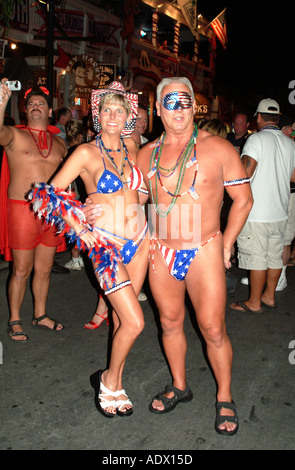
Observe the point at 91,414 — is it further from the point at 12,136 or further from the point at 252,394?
the point at 12,136

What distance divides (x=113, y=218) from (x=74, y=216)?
273 mm

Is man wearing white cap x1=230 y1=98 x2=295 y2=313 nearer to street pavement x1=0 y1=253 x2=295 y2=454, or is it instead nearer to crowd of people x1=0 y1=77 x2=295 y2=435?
street pavement x1=0 y1=253 x2=295 y2=454

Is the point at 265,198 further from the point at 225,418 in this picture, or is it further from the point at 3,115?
the point at 3,115

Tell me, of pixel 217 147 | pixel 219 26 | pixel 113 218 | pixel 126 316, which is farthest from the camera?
pixel 219 26

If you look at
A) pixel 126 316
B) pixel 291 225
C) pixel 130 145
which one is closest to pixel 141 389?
pixel 126 316

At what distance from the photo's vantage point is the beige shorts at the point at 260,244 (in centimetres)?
469

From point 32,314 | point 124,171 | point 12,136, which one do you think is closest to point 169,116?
point 124,171

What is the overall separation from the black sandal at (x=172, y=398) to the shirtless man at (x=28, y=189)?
1555 mm

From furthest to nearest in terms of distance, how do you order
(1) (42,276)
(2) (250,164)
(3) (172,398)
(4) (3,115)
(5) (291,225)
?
(5) (291,225)
(2) (250,164)
(1) (42,276)
(4) (3,115)
(3) (172,398)

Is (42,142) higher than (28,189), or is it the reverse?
(42,142)

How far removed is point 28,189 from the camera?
382 cm

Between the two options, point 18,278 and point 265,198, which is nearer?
point 18,278

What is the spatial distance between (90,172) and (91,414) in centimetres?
164

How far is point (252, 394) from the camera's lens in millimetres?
3158
